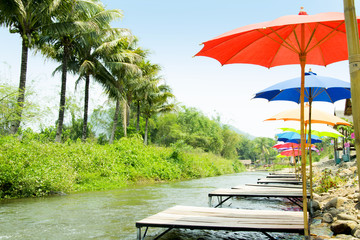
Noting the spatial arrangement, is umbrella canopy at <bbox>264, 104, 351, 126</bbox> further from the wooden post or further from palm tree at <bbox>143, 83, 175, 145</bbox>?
palm tree at <bbox>143, 83, 175, 145</bbox>

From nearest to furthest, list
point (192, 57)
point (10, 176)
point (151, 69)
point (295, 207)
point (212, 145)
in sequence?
point (192, 57), point (295, 207), point (10, 176), point (151, 69), point (212, 145)

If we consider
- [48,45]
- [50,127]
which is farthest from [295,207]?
[50,127]

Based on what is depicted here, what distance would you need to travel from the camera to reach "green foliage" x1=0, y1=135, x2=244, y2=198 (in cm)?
1100

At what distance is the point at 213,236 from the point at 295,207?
4.02 meters

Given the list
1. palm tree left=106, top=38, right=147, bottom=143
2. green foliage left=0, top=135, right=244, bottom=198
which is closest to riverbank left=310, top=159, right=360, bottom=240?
green foliage left=0, top=135, right=244, bottom=198

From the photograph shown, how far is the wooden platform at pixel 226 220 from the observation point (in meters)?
3.91

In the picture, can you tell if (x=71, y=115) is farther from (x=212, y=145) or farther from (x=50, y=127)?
(x=212, y=145)

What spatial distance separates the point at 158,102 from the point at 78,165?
20.0 metres

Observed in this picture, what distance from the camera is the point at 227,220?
4355 millimetres

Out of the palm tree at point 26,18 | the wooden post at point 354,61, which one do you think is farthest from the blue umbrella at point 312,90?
the palm tree at point 26,18

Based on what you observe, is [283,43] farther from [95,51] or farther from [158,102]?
[158,102]

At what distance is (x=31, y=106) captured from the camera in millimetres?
12164

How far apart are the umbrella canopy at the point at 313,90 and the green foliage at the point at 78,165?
8.70m

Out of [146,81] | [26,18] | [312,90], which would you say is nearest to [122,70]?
[146,81]
